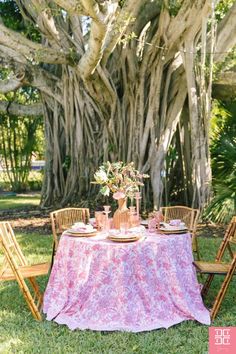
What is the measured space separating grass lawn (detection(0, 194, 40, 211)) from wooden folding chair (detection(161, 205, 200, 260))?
5.33 meters

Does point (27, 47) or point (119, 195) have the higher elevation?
point (27, 47)

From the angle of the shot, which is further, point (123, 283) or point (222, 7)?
point (222, 7)

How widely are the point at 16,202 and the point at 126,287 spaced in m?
8.01

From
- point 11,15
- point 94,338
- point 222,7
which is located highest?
point 11,15

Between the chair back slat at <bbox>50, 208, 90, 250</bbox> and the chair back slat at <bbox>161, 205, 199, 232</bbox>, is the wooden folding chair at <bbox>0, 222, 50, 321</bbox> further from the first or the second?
the chair back slat at <bbox>161, 205, 199, 232</bbox>

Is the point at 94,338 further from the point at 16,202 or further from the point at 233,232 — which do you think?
the point at 16,202

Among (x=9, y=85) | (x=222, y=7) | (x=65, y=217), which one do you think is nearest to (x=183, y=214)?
(x=65, y=217)

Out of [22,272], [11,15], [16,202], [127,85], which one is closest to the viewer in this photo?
[22,272]

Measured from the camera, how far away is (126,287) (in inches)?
117

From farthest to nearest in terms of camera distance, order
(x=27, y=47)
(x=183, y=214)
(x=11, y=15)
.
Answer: (x=11, y=15) < (x=27, y=47) < (x=183, y=214)

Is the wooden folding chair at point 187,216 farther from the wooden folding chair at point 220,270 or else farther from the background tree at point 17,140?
the background tree at point 17,140

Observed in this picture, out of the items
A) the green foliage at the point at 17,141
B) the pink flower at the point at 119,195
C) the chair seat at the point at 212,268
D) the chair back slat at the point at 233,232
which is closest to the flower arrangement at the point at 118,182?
the pink flower at the point at 119,195

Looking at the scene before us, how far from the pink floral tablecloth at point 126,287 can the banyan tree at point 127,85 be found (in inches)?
106

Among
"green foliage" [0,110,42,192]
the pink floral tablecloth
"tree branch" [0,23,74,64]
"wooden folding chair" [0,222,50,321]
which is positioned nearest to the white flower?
the pink floral tablecloth
